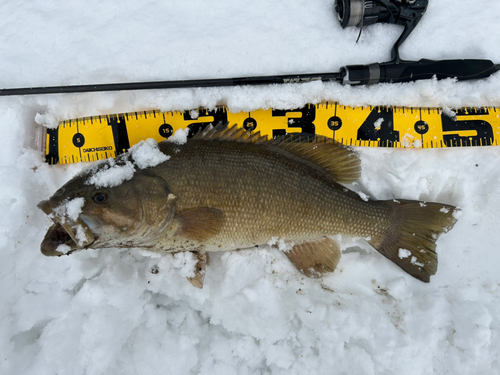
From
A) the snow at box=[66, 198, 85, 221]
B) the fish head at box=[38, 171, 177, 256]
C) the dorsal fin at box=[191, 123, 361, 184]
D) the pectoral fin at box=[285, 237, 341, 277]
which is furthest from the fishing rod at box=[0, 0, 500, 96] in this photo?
the pectoral fin at box=[285, 237, 341, 277]

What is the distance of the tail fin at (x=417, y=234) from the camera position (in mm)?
2121

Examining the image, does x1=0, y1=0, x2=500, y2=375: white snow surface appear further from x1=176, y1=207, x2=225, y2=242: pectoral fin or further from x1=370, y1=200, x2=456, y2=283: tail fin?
x1=176, y1=207, x2=225, y2=242: pectoral fin

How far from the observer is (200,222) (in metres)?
1.90

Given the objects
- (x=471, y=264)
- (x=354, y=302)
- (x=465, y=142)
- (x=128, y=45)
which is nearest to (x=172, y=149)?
(x=128, y=45)

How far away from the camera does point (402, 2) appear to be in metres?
2.19

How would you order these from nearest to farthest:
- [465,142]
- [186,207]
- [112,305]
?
[186,207] < [112,305] < [465,142]

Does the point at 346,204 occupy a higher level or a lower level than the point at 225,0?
lower

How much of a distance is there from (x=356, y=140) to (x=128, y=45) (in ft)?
6.06

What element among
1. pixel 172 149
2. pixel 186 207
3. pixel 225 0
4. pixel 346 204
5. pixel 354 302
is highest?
pixel 225 0

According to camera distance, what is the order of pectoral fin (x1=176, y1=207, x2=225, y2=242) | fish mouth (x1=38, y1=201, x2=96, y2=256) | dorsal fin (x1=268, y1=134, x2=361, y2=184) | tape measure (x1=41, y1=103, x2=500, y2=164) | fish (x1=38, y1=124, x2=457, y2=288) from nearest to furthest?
fish mouth (x1=38, y1=201, x2=96, y2=256) → fish (x1=38, y1=124, x2=457, y2=288) → pectoral fin (x1=176, y1=207, x2=225, y2=242) → dorsal fin (x1=268, y1=134, x2=361, y2=184) → tape measure (x1=41, y1=103, x2=500, y2=164)

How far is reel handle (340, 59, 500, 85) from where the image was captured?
220 cm

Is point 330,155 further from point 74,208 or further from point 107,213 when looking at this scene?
point 74,208

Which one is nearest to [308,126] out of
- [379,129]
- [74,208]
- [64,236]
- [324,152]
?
[324,152]

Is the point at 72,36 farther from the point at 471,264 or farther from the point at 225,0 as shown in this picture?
the point at 471,264
